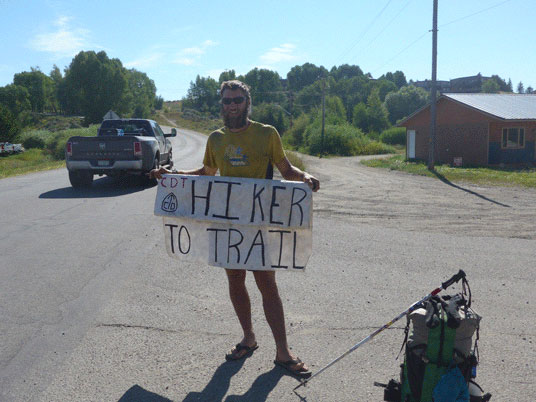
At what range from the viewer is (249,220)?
3.50m

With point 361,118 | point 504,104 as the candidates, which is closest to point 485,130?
point 504,104

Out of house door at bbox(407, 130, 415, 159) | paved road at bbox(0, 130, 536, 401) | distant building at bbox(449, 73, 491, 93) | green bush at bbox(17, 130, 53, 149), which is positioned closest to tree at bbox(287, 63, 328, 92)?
distant building at bbox(449, 73, 491, 93)

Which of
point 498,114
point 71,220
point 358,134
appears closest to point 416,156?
point 498,114

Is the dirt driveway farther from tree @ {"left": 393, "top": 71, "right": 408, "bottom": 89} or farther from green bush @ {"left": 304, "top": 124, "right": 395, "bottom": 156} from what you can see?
tree @ {"left": 393, "top": 71, "right": 408, "bottom": 89}

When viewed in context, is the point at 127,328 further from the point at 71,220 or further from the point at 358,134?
the point at 358,134

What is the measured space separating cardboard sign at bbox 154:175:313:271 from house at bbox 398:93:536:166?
26.9 meters

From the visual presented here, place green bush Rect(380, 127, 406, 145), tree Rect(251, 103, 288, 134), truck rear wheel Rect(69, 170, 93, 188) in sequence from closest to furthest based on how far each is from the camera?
1. truck rear wheel Rect(69, 170, 93, 188)
2. green bush Rect(380, 127, 406, 145)
3. tree Rect(251, 103, 288, 134)

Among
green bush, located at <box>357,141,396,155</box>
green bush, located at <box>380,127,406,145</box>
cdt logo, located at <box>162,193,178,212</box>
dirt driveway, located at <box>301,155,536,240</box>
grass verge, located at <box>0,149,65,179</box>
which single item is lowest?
dirt driveway, located at <box>301,155,536,240</box>

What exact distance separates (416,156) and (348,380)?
112 ft

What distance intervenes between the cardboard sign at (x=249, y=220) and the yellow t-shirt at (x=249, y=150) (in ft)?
0.30

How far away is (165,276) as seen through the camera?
5.78 meters

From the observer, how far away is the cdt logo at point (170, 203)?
3.78m

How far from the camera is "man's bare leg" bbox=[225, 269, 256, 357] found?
3.66 meters

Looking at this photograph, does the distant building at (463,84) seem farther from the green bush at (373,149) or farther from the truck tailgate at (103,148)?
the truck tailgate at (103,148)
